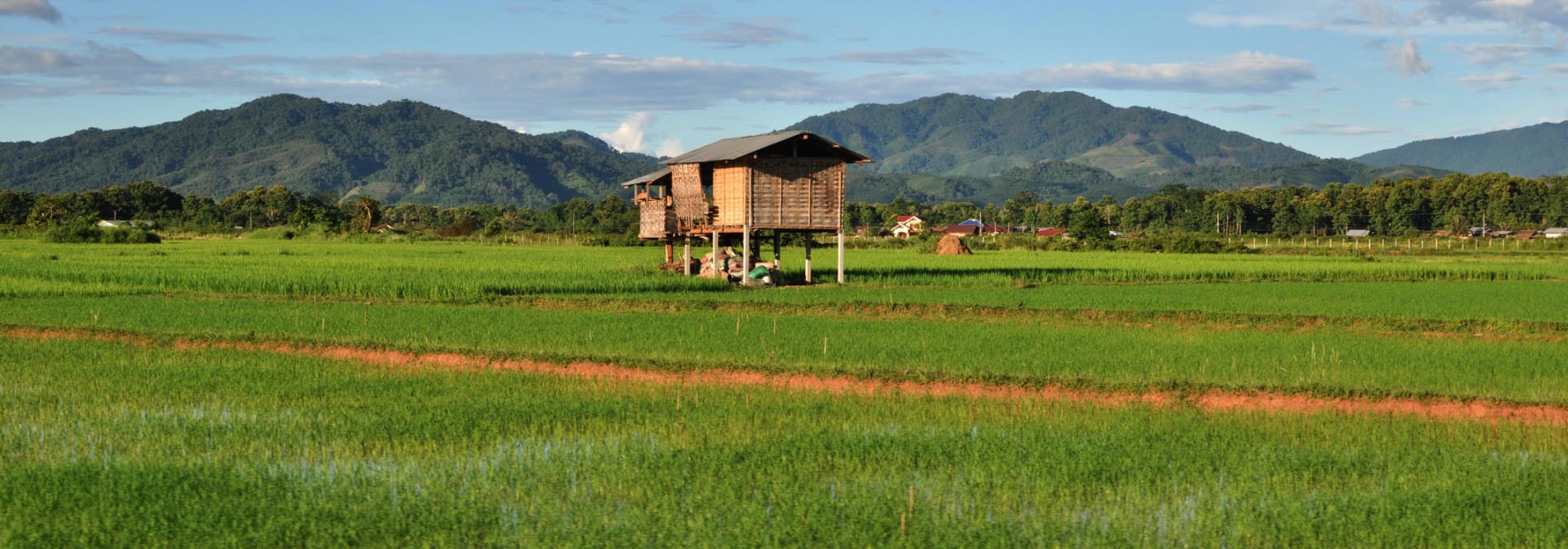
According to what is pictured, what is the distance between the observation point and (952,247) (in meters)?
63.7

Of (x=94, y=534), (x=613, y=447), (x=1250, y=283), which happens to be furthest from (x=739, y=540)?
(x=1250, y=283)

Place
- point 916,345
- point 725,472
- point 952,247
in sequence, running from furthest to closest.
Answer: point 952,247
point 916,345
point 725,472

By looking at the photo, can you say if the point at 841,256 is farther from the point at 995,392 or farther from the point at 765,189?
the point at 995,392

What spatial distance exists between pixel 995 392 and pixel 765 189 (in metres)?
20.3

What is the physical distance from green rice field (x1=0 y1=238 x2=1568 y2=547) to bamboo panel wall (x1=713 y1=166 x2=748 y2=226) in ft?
27.6

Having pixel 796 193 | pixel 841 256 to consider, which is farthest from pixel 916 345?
pixel 841 256

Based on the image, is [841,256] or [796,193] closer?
[796,193]

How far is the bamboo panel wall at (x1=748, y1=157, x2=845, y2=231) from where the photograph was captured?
34281 millimetres

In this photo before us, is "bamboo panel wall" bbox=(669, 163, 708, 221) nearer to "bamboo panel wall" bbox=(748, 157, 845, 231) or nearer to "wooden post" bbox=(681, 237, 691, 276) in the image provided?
"wooden post" bbox=(681, 237, 691, 276)

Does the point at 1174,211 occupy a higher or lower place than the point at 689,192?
lower

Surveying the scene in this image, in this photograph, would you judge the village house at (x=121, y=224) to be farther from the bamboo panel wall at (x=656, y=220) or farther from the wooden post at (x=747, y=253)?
the wooden post at (x=747, y=253)

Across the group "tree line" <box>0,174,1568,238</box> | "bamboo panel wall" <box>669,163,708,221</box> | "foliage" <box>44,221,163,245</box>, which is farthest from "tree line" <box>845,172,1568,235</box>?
"bamboo panel wall" <box>669,163,708,221</box>

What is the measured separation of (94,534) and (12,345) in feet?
41.5

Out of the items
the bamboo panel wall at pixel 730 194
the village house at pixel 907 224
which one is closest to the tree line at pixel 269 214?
the village house at pixel 907 224
